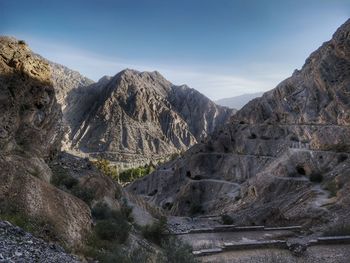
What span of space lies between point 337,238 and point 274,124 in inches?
1850

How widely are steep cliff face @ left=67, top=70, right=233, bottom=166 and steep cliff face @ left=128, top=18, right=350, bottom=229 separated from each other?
74598 millimetres

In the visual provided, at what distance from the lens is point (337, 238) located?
1656cm

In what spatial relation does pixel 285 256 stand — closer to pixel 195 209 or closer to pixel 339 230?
pixel 339 230

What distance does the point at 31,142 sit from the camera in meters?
20.6

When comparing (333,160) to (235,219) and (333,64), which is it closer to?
(235,219)

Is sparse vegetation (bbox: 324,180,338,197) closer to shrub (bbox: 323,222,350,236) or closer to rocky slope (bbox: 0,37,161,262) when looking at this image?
shrub (bbox: 323,222,350,236)

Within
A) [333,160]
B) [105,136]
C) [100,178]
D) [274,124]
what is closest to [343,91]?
[274,124]

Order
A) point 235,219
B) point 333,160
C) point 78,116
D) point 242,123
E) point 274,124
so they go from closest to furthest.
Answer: point 235,219 → point 333,160 → point 274,124 → point 242,123 → point 78,116

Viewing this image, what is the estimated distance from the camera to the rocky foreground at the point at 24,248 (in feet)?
25.1

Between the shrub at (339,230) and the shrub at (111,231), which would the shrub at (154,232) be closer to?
the shrub at (111,231)

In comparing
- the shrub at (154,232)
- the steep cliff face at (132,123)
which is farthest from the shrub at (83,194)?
the steep cliff face at (132,123)

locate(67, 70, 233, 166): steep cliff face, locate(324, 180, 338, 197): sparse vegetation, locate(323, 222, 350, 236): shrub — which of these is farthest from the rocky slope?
locate(67, 70, 233, 166): steep cliff face

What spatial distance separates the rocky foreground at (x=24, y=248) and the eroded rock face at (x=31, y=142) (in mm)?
1702

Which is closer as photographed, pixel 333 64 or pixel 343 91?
pixel 343 91
